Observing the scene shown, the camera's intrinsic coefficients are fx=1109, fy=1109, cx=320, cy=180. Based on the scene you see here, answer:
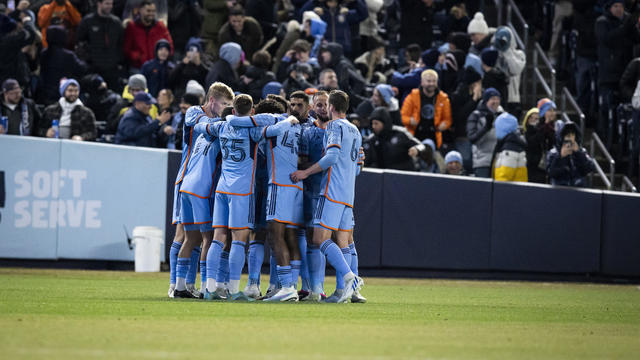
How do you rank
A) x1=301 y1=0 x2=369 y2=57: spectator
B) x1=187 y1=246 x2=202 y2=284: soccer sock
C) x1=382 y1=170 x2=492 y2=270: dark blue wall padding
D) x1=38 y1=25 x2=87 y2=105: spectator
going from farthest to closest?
x1=301 y1=0 x2=369 y2=57: spectator → x1=38 y1=25 x2=87 y2=105: spectator → x1=382 y1=170 x2=492 y2=270: dark blue wall padding → x1=187 y1=246 x2=202 y2=284: soccer sock

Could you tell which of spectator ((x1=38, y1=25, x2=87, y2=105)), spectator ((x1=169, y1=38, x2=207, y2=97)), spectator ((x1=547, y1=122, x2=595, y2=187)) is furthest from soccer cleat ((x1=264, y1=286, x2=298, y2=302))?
spectator ((x1=38, y1=25, x2=87, y2=105))

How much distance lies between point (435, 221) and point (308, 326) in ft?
34.2

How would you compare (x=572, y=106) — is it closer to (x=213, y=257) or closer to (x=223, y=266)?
(x=223, y=266)

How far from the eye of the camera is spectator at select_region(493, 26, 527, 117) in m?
21.8

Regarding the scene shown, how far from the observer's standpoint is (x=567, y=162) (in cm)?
1958

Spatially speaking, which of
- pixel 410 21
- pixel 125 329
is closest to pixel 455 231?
pixel 410 21

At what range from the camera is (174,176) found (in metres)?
18.9

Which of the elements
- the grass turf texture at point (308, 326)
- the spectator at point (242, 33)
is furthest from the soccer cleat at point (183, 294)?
the spectator at point (242, 33)

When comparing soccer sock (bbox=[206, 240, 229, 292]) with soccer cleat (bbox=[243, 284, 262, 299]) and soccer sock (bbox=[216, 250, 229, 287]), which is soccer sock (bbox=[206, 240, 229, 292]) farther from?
soccer cleat (bbox=[243, 284, 262, 299])

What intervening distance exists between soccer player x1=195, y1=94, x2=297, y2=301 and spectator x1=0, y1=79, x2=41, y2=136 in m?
7.60

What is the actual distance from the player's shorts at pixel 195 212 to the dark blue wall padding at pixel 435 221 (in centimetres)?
716

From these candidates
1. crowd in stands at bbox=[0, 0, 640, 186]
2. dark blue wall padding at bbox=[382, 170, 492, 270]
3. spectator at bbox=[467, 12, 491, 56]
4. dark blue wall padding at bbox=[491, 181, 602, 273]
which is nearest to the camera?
crowd in stands at bbox=[0, 0, 640, 186]

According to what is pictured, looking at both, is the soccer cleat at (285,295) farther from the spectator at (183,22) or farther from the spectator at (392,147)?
the spectator at (183,22)

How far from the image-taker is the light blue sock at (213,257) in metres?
12.2
